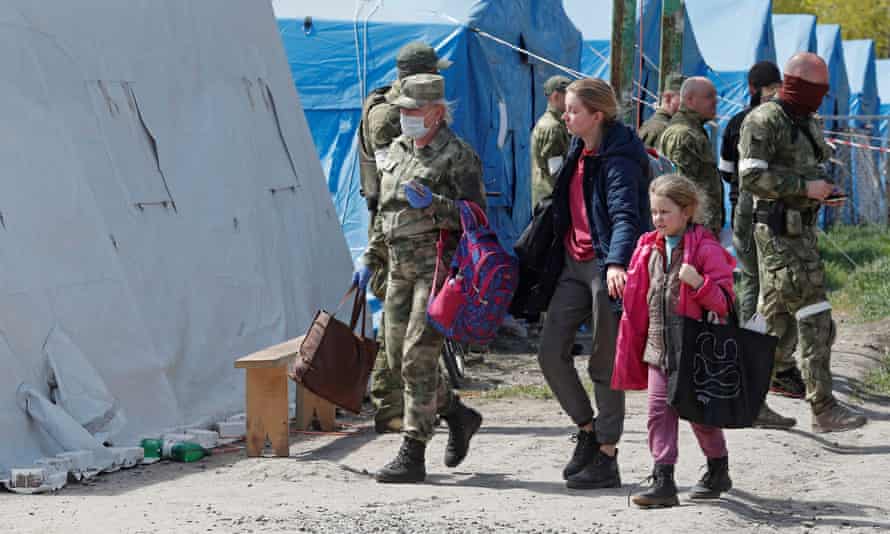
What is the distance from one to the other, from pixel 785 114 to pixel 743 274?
6.31 feet

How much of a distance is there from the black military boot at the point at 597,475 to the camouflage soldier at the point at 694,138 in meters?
3.72

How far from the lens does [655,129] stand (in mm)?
11023

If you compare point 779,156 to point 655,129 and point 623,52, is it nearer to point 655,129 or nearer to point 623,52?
point 655,129

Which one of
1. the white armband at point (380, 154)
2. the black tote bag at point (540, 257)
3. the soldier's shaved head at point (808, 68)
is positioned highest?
the soldier's shaved head at point (808, 68)

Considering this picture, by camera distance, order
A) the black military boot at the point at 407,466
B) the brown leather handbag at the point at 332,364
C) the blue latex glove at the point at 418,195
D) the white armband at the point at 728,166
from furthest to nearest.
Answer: the white armband at the point at 728,166
the brown leather handbag at the point at 332,364
the black military boot at the point at 407,466
the blue latex glove at the point at 418,195

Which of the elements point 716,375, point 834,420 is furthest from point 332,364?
point 834,420

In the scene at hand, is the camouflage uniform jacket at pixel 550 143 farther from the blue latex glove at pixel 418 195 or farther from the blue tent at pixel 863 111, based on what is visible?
the blue tent at pixel 863 111

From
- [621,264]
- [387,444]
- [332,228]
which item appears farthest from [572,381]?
[332,228]

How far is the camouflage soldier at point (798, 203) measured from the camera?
8.12 meters

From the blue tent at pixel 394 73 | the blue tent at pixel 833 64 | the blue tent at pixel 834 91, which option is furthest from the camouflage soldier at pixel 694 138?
the blue tent at pixel 833 64

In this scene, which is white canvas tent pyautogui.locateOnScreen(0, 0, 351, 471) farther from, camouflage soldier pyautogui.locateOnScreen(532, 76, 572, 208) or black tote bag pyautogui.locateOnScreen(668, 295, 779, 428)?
black tote bag pyautogui.locateOnScreen(668, 295, 779, 428)

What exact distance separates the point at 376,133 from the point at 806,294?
103 inches

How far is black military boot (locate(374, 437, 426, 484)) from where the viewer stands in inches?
267

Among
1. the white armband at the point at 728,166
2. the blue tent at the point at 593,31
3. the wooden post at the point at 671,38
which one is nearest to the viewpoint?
the white armband at the point at 728,166
